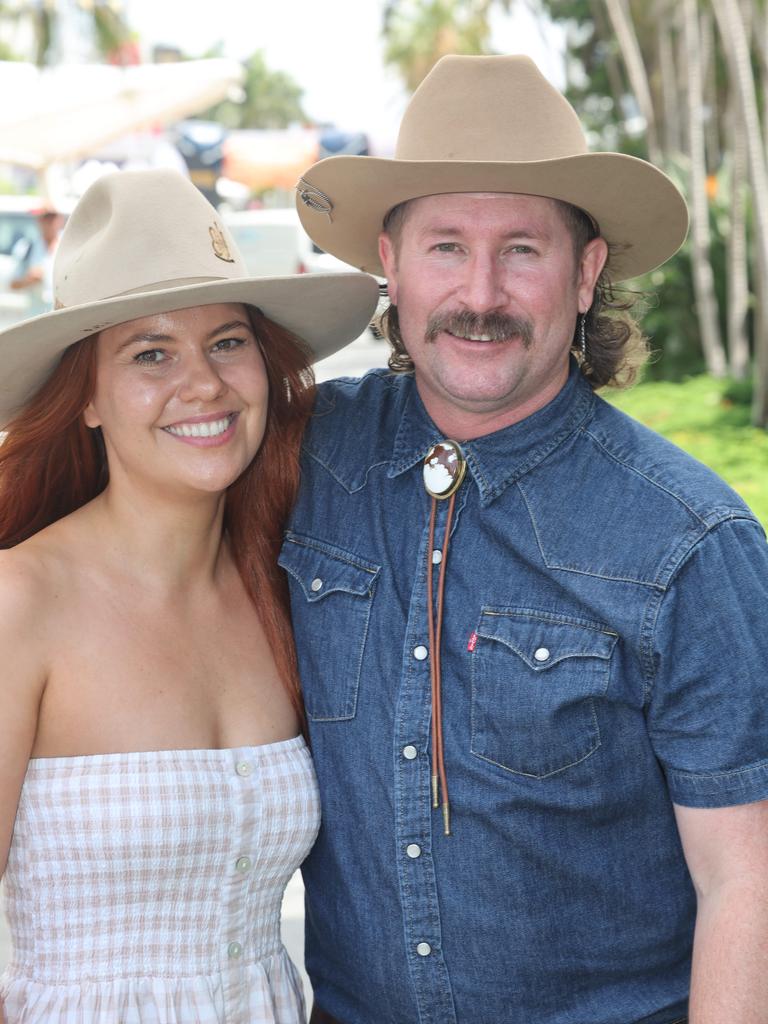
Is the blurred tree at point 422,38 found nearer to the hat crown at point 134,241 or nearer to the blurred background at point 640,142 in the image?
the blurred background at point 640,142

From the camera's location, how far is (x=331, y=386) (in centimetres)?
292

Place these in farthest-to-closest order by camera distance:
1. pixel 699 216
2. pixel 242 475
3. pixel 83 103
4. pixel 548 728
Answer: pixel 83 103 < pixel 699 216 < pixel 242 475 < pixel 548 728

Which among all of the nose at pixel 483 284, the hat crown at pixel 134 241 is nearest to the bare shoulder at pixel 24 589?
the hat crown at pixel 134 241

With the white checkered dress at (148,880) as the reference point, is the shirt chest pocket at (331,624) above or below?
above

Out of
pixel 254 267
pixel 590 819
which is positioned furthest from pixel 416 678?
pixel 254 267

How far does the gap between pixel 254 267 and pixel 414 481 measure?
613 inches

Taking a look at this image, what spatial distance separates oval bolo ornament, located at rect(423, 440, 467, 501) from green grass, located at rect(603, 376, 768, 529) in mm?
4767

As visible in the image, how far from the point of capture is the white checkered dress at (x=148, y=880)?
2287 millimetres

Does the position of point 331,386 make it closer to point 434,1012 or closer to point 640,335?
point 640,335

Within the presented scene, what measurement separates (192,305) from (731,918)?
1.53 metres

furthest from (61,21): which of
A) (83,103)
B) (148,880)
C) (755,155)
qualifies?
(148,880)

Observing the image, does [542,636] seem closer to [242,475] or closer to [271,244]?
[242,475]

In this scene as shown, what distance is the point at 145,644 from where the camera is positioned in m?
2.47

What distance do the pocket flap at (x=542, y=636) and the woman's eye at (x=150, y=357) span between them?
837 millimetres
